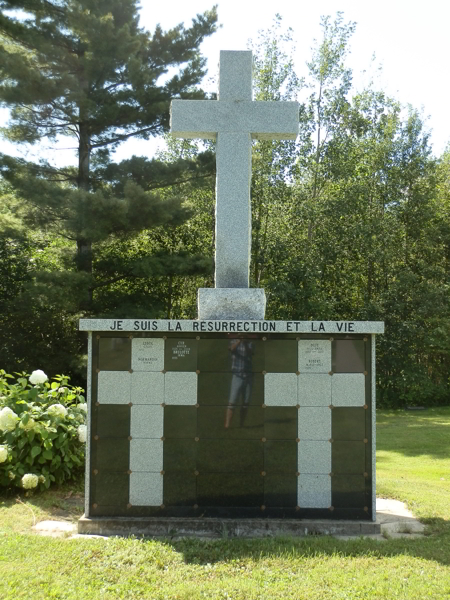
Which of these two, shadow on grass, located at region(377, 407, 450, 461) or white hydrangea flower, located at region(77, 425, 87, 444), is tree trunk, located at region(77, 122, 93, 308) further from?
white hydrangea flower, located at region(77, 425, 87, 444)

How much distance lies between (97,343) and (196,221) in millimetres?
11922

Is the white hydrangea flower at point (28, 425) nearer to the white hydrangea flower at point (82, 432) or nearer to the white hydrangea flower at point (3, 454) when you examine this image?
the white hydrangea flower at point (3, 454)

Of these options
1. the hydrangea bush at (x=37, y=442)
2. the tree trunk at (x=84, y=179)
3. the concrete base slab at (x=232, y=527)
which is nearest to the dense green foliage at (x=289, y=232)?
the tree trunk at (x=84, y=179)

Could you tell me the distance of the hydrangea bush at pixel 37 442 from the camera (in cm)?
543

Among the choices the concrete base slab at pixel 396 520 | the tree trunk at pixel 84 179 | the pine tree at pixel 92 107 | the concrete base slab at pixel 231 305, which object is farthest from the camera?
the tree trunk at pixel 84 179

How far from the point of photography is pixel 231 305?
4.73 metres

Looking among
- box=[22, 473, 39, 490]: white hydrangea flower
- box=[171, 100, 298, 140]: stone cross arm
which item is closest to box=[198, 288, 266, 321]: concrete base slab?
box=[171, 100, 298, 140]: stone cross arm

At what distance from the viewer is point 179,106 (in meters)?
5.14

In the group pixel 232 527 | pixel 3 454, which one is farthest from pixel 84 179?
pixel 232 527

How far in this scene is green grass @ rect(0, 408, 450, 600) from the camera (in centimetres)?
328

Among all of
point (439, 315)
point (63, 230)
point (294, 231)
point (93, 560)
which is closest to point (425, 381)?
point (439, 315)

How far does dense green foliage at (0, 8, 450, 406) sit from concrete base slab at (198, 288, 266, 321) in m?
7.86

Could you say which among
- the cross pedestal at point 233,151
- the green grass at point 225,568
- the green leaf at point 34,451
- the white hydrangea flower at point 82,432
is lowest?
the green grass at point 225,568

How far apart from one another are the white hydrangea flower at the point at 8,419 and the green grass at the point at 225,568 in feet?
3.25
